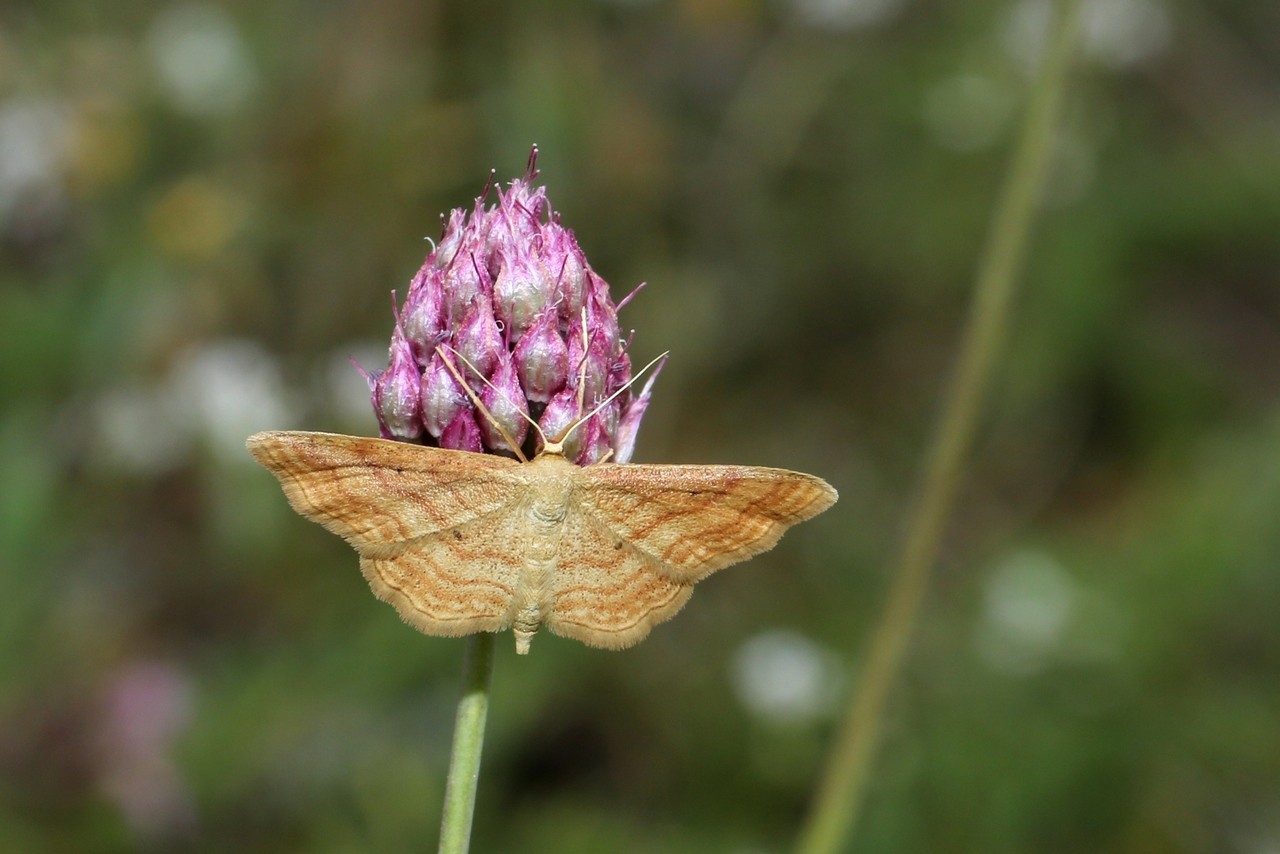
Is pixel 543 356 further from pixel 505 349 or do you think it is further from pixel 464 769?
pixel 464 769

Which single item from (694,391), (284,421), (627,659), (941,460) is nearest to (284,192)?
(284,421)

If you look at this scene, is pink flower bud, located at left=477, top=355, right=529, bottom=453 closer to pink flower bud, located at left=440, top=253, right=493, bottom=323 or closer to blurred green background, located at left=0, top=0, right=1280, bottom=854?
pink flower bud, located at left=440, top=253, right=493, bottom=323

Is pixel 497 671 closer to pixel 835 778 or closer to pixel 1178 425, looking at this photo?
pixel 835 778

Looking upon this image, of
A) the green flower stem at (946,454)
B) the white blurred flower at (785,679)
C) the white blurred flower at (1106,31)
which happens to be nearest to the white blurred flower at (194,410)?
the white blurred flower at (785,679)

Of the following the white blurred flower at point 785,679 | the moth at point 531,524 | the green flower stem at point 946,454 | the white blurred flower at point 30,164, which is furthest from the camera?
the white blurred flower at point 30,164

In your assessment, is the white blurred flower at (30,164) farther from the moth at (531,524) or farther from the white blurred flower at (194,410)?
the moth at (531,524)

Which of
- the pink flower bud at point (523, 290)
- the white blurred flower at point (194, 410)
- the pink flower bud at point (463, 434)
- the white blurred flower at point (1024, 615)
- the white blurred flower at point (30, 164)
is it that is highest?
the white blurred flower at point (30, 164)

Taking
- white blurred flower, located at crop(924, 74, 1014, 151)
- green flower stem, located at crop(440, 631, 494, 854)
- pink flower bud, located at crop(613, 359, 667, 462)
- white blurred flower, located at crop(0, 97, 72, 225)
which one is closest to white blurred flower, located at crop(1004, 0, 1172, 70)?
white blurred flower, located at crop(924, 74, 1014, 151)

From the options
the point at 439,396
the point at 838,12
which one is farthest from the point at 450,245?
the point at 838,12
